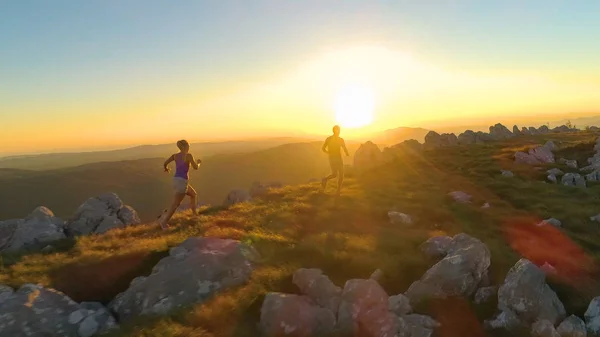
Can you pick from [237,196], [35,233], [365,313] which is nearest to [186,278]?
[365,313]

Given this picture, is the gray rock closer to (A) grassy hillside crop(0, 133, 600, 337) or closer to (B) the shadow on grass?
(A) grassy hillside crop(0, 133, 600, 337)

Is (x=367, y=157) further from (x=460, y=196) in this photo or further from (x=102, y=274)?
(x=102, y=274)

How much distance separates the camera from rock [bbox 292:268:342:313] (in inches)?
483

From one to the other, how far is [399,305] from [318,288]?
7.94 feet

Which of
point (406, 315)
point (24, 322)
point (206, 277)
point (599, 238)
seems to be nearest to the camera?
point (24, 322)

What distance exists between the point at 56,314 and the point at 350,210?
16.7 metres

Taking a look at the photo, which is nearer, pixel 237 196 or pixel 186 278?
pixel 186 278

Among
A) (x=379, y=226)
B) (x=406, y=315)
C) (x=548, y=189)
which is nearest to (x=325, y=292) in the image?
(x=406, y=315)

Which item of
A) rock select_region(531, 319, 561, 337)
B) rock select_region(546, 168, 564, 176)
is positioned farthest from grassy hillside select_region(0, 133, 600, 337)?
rock select_region(546, 168, 564, 176)

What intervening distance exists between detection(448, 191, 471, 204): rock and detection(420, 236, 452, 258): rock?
1274cm

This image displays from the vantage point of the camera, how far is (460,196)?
30.3 m

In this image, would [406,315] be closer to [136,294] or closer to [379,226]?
[136,294]

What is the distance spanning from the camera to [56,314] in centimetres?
1087

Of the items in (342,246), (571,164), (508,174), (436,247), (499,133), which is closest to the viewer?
(436,247)
